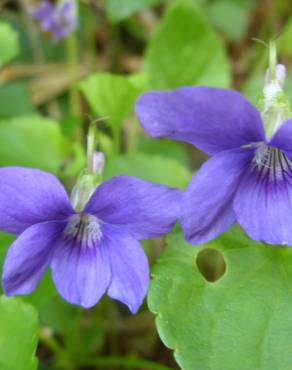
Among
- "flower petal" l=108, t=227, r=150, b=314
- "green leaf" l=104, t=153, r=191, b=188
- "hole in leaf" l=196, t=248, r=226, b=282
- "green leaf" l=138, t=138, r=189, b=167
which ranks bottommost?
"hole in leaf" l=196, t=248, r=226, b=282

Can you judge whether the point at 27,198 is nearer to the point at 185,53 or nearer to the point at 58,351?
the point at 58,351

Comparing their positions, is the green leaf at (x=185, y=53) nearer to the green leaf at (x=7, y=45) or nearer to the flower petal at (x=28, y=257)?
the green leaf at (x=7, y=45)

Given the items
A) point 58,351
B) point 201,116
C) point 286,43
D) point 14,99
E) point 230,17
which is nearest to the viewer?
point 201,116

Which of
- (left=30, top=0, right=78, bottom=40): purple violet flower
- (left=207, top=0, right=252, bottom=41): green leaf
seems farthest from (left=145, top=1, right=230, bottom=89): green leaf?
(left=207, top=0, right=252, bottom=41): green leaf

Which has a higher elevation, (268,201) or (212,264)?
(268,201)

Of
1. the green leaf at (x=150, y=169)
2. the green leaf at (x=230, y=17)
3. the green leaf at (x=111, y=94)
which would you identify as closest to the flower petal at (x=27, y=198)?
the green leaf at (x=150, y=169)

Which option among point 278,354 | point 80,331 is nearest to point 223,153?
point 278,354

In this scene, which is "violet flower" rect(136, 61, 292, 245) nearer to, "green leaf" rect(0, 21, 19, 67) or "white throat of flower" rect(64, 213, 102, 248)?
"white throat of flower" rect(64, 213, 102, 248)

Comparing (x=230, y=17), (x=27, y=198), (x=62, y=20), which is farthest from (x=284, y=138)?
(x=230, y=17)
